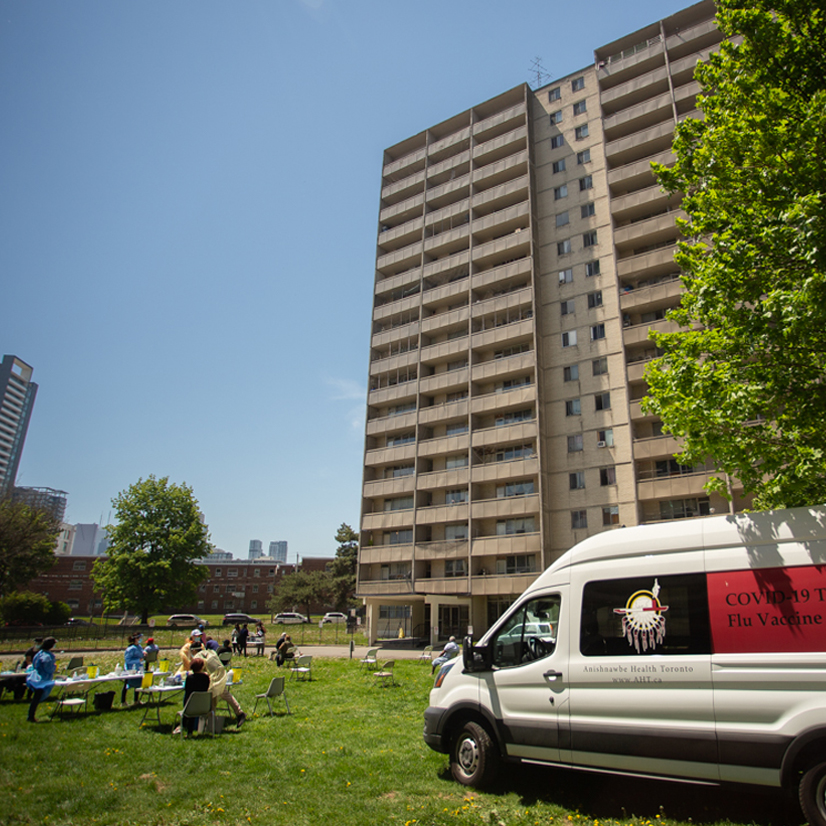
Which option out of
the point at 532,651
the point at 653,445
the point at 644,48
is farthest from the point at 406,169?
the point at 532,651

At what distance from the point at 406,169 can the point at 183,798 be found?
56859 mm

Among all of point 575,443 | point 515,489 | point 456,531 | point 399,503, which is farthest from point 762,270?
point 399,503

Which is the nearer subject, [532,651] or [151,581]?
[532,651]

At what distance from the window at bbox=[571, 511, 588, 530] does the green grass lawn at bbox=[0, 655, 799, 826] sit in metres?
28.8

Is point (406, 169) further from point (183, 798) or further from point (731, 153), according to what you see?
point (183, 798)

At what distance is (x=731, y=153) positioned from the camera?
1029 cm

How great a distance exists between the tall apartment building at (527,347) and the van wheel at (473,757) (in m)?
29.8

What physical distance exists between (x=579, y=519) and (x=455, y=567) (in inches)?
379

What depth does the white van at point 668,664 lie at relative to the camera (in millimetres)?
5359

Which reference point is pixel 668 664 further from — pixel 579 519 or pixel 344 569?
pixel 344 569

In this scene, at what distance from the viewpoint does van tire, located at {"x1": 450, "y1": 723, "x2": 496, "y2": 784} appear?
7.10 meters

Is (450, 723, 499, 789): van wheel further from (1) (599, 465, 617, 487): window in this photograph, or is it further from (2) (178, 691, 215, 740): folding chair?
(1) (599, 465, 617, 487): window

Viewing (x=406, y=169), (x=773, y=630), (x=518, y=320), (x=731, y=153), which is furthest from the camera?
(x=406, y=169)

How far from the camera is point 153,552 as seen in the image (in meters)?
54.8
